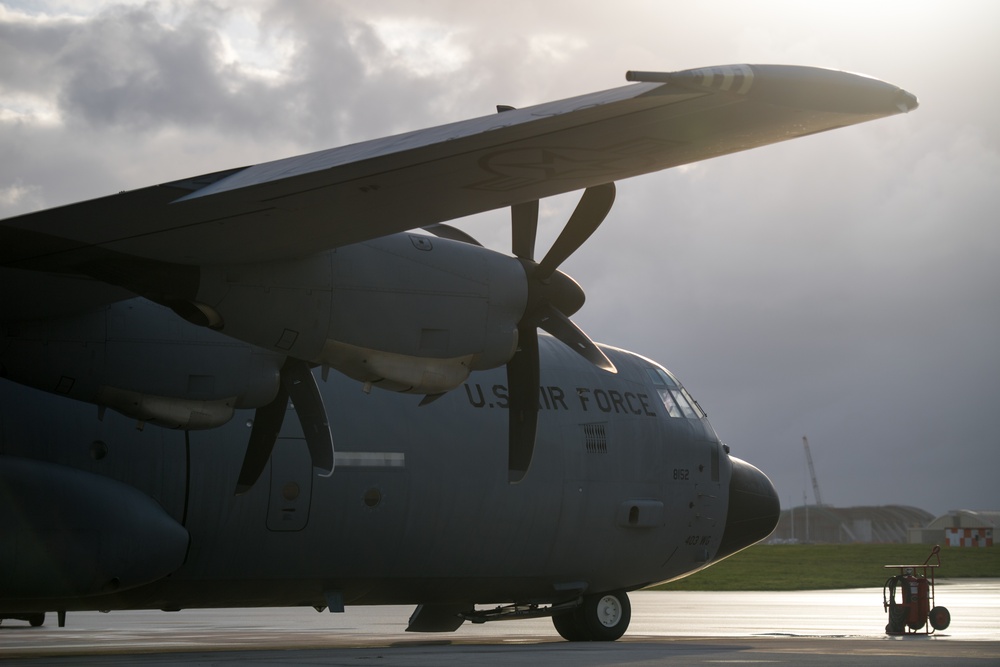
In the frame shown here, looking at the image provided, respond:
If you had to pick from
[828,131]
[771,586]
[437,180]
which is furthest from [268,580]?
[771,586]

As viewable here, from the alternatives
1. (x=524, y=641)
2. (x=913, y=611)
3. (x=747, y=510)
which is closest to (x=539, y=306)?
(x=524, y=641)

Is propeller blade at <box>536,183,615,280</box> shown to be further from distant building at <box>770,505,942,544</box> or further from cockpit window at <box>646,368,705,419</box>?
distant building at <box>770,505,942,544</box>

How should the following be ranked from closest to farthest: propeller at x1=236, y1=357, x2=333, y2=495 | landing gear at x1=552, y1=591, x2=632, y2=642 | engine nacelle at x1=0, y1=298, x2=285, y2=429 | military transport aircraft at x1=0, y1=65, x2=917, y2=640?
military transport aircraft at x1=0, y1=65, x2=917, y2=640 < engine nacelle at x1=0, y1=298, x2=285, y2=429 < propeller at x1=236, y1=357, x2=333, y2=495 < landing gear at x1=552, y1=591, x2=632, y2=642

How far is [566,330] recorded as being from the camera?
13.0 meters

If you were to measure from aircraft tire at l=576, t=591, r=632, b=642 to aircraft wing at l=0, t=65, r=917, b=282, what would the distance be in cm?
1132

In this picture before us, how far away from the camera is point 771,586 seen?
52750mm

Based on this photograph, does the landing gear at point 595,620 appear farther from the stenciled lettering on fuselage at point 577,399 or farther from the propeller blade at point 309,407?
the propeller blade at point 309,407

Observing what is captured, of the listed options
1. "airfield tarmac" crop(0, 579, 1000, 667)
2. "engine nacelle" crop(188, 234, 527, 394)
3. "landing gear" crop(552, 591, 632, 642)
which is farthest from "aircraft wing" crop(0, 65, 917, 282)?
"landing gear" crop(552, 591, 632, 642)

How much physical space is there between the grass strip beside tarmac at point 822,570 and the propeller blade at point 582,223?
36010 millimetres

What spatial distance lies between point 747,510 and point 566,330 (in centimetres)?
985

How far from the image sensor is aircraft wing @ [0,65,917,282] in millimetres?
7375

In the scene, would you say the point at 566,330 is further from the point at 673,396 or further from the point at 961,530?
the point at 961,530

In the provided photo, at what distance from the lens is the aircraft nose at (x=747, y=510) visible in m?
21.2

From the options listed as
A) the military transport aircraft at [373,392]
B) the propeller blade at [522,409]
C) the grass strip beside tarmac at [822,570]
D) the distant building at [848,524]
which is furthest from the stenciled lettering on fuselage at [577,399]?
the distant building at [848,524]
